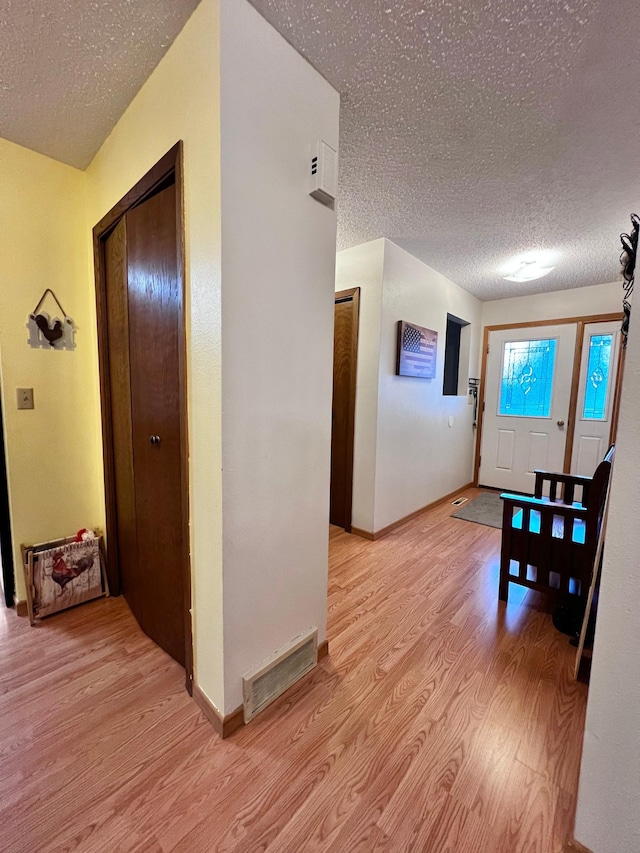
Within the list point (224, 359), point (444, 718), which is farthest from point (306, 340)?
point (444, 718)

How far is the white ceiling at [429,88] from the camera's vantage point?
1.10m

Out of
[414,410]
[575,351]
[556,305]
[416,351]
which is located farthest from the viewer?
[556,305]

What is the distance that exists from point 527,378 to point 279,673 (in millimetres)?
4137

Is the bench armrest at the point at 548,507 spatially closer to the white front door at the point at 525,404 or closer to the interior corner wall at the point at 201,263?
the interior corner wall at the point at 201,263

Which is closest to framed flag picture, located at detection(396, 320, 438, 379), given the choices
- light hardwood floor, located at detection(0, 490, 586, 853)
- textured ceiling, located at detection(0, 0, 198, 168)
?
light hardwood floor, located at detection(0, 490, 586, 853)

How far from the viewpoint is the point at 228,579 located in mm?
1197

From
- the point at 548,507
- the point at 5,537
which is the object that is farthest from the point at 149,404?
the point at 548,507

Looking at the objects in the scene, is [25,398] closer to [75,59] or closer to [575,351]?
[75,59]

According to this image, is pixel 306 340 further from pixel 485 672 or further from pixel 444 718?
pixel 485 672

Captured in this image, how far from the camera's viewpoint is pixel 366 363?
283 cm

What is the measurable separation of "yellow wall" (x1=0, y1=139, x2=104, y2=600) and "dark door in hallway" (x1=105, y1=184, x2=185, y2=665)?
27 centimetres

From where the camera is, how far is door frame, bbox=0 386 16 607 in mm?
1834

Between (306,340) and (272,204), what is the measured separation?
1.54 feet

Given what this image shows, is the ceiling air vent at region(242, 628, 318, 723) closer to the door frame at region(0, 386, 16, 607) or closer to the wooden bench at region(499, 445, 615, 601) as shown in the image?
the wooden bench at region(499, 445, 615, 601)
